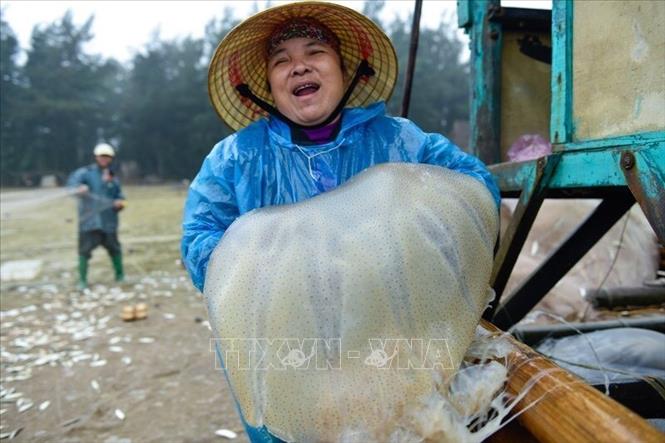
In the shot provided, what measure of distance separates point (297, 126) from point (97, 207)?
23.5 feet

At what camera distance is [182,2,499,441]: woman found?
1713 millimetres

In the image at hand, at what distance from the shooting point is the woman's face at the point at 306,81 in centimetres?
188

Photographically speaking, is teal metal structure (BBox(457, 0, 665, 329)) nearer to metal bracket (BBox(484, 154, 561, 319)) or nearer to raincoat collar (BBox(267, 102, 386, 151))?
metal bracket (BBox(484, 154, 561, 319))

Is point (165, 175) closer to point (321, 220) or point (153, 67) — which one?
point (153, 67)

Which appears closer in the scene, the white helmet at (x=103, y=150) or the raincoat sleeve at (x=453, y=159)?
the raincoat sleeve at (x=453, y=159)

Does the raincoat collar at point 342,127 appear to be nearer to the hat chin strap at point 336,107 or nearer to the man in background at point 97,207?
the hat chin strap at point 336,107

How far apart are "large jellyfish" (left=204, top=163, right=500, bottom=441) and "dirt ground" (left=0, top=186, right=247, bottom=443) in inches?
87.3

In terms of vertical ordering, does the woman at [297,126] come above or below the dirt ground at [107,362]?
above

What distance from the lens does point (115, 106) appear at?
48156mm

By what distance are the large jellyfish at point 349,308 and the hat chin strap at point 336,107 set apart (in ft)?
2.05

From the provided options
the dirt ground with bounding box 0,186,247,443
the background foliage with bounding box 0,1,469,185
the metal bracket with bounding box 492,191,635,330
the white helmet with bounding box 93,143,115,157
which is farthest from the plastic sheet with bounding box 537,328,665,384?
the background foliage with bounding box 0,1,469,185

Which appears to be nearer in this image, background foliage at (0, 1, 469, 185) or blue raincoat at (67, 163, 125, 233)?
blue raincoat at (67, 163, 125, 233)

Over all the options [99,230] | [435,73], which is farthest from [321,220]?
[435,73]

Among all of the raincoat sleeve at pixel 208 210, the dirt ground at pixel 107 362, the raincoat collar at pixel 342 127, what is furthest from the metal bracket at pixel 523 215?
the dirt ground at pixel 107 362
